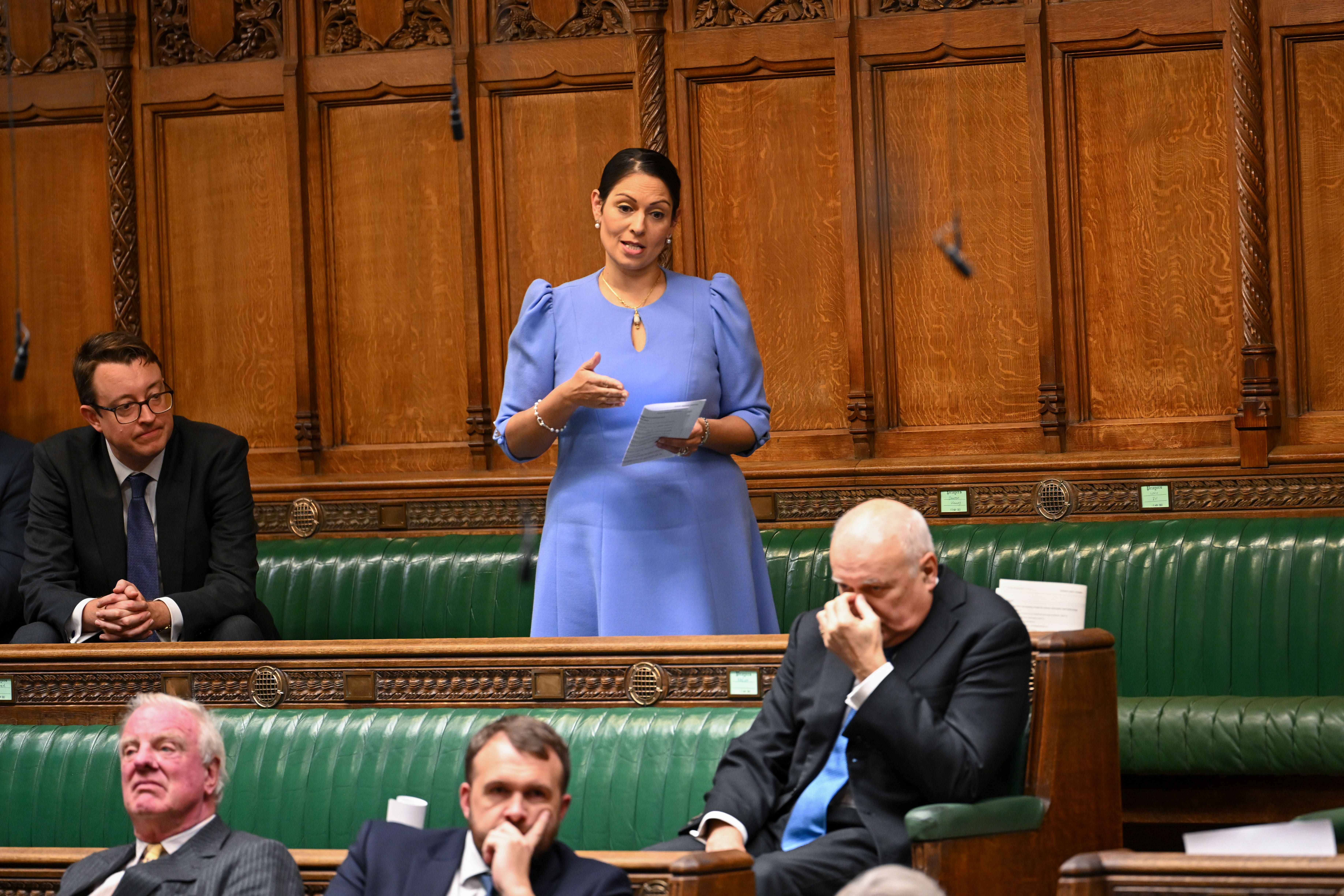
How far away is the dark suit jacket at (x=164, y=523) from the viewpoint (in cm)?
448

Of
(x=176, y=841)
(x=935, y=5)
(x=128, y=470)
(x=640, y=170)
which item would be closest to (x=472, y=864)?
→ (x=176, y=841)

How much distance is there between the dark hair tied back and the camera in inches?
154

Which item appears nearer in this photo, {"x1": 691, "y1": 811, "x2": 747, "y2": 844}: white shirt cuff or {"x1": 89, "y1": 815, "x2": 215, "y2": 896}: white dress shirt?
{"x1": 89, "y1": 815, "x2": 215, "y2": 896}: white dress shirt

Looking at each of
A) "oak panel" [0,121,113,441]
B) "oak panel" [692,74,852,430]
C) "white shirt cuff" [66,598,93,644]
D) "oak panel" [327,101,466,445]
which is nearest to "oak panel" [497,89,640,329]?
"oak panel" [327,101,466,445]

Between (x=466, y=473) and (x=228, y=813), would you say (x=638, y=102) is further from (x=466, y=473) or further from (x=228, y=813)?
(x=228, y=813)

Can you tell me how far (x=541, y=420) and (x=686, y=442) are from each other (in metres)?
0.34

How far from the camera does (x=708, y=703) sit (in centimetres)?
359

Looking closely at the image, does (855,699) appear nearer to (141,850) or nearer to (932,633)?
(932,633)

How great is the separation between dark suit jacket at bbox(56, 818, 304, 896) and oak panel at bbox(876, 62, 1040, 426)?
364 centimetres

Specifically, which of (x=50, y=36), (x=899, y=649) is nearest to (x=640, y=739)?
(x=899, y=649)

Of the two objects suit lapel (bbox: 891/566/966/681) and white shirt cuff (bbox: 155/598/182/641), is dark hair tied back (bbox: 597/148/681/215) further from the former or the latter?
white shirt cuff (bbox: 155/598/182/641)

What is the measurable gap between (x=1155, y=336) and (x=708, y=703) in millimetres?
2909

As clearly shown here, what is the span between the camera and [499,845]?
254cm

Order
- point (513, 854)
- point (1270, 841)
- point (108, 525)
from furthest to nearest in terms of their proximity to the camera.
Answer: point (108, 525), point (513, 854), point (1270, 841)
